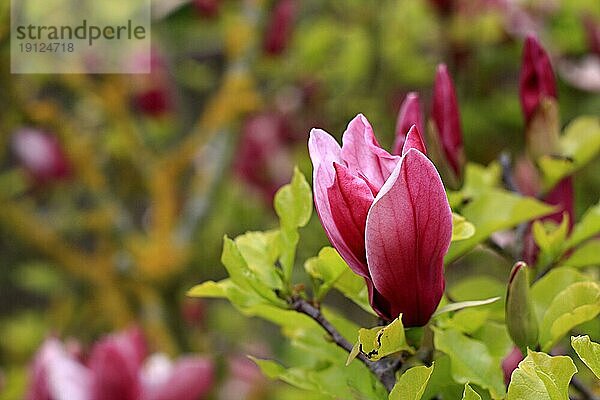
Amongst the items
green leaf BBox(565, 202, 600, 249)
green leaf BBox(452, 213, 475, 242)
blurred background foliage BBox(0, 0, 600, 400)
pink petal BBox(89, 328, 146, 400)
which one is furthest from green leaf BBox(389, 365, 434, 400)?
blurred background foliage BBox(0, 0, 600, 400)

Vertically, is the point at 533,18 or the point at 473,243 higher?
the point at 533,18

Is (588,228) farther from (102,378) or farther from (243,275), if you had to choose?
(102,378)

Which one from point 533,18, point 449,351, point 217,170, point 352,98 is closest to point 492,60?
point 533,18

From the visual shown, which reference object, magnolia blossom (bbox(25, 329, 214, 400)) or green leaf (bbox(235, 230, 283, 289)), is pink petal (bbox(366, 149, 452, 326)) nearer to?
green leaf (bbox(235, 230, 283, 289))

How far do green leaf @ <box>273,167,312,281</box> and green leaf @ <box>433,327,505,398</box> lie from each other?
0.09 metres

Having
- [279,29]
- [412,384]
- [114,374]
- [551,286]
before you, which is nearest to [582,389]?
[551,286]

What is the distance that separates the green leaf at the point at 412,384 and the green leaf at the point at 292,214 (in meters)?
0.11

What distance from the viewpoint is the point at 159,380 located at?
76cm

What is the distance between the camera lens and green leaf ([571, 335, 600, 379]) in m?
0.41

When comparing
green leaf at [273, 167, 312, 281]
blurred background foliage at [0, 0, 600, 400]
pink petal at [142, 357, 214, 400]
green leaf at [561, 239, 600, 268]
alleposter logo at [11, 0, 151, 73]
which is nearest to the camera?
green leaf at [273, 167, 312, 281]

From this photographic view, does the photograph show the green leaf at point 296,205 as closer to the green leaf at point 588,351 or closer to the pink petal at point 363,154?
the pink petal at point 363,154

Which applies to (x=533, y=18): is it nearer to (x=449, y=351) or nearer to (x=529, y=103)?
(x=529, y=103)

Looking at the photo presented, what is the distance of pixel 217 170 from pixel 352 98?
40 centimetres

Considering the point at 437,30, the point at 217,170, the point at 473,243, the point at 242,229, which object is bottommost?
the point at 242,229
